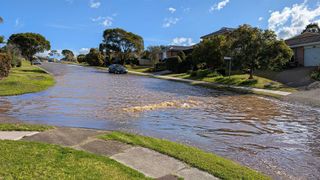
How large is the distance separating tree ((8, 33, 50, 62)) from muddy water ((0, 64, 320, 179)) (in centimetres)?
6148

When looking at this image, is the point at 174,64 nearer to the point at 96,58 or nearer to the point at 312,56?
the point at 312,56

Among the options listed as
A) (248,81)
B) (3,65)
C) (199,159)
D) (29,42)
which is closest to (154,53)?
(29,42)

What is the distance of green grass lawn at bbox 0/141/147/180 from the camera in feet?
18.8

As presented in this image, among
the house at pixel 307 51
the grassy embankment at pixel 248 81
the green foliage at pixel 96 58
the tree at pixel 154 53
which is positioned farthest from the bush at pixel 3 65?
the green foliage at pixel 96 58

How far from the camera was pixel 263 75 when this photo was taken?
3844 cm

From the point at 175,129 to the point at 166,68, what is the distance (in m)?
46.6

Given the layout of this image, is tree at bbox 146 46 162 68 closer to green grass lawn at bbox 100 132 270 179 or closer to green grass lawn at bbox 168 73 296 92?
green grass lawn at bbox 168 73 296 92

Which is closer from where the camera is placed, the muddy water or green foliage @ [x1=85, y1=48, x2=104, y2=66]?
Answer: the muddy water

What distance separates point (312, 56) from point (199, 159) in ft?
119

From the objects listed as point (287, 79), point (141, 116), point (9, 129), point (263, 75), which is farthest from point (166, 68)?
point (9, 129)

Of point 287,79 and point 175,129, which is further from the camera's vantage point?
point 287,79

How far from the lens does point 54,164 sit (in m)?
6.23

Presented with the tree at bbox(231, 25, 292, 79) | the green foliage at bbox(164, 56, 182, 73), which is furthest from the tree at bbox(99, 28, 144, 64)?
the tree at bbox(231, 25, 292, 79)

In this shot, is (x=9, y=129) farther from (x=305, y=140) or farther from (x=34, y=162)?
(x=305, y=140)
